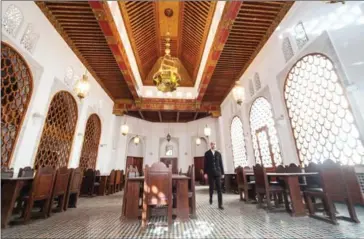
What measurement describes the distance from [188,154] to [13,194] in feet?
33.4

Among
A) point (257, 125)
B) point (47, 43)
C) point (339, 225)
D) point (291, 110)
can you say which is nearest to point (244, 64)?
point (257, 125)

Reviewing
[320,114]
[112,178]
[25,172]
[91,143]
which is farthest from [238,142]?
[25,172]

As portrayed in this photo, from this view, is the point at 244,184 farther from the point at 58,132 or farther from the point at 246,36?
the point at 58,132

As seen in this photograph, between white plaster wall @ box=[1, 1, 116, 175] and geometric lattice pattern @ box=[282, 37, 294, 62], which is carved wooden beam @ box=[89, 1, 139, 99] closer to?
white plaster wall @ box=[1, 1, 116, 175]

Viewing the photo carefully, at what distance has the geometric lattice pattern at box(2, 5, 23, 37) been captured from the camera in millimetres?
3398

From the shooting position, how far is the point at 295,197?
308 cm

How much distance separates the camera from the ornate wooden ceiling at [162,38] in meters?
4.61

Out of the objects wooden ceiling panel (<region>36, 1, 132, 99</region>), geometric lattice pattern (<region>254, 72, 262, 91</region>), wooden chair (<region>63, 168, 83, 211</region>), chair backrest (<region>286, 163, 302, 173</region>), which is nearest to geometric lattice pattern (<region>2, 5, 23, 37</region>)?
wooden ceiling panel (<region>36, 1, 132, 99</region>)

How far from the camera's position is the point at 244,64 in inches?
278

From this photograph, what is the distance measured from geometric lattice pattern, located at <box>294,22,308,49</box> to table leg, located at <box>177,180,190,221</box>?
4.58 m

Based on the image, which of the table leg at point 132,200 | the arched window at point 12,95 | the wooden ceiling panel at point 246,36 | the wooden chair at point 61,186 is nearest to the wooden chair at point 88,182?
the wooden chair at point 61,186

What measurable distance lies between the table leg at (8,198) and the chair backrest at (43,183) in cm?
23

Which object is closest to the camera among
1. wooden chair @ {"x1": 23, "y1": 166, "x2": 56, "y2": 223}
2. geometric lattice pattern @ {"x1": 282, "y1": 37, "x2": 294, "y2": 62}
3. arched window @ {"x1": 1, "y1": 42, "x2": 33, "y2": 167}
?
wooden chair @ {"x1": 23, "y1": 166, "x2": 56, "y2": 223}

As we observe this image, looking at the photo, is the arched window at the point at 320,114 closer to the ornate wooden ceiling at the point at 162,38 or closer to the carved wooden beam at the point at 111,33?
the ornate wooden ceiling at the point at 162,38
